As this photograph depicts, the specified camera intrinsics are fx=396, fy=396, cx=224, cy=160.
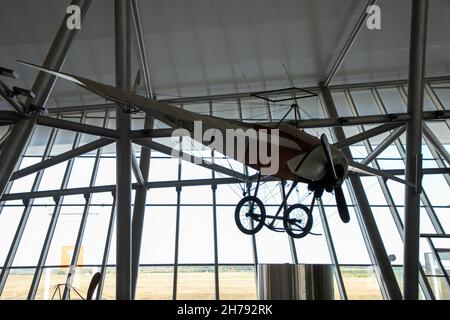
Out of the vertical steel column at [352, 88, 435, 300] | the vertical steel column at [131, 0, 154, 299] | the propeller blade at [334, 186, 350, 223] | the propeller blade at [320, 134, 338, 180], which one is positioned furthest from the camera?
the vertical steel column at [131, 0, 154, 299]

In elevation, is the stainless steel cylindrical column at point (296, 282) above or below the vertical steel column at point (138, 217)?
below

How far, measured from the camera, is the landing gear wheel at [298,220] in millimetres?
9758

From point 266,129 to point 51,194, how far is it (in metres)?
9.32

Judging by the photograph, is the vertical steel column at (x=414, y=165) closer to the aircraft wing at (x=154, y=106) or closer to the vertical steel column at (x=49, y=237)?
the aircraft wing at (x=154, y=106)

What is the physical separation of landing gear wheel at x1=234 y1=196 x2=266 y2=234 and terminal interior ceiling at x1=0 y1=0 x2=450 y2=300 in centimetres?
110

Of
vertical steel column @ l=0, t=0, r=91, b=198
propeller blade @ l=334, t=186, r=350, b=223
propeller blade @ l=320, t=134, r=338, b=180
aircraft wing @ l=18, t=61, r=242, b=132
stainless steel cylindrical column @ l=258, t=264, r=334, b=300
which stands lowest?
stainless steel cylindrical column @ l=258, t=264, r=334, b=300

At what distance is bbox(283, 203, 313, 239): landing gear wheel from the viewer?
32.0 ft

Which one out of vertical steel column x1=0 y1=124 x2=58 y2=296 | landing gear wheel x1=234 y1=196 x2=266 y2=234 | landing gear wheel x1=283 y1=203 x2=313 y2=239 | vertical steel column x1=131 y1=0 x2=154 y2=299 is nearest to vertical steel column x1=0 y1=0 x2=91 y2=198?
vertical steel column x1=131 y1=0 x2=154 y2=299

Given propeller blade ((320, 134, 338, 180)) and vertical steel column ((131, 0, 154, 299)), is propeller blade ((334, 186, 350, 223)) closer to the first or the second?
propeller blade ((320, 134, 338, 180))

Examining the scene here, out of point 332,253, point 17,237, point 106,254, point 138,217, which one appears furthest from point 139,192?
point 332,253

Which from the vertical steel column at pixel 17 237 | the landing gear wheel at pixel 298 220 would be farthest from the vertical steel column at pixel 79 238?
the landing gear wheel at pixel 298 220

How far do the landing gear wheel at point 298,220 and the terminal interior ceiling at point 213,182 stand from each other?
1.51m
